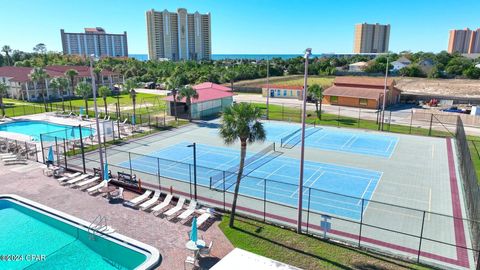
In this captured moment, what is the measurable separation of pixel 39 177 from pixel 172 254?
51.5 ft

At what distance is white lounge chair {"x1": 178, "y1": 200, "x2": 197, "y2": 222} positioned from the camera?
18.5 m

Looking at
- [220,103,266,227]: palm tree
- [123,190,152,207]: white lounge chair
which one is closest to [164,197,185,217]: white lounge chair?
[123,190,152,207]: white lounge chair

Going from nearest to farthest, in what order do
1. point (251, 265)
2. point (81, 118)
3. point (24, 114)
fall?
point (251, 265) < point (81, 118) < point (24, 114)

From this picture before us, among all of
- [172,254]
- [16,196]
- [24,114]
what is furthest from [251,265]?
[24,114]

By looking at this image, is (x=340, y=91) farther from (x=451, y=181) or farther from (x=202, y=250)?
(x=202, y=250)

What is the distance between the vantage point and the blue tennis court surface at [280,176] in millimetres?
21656

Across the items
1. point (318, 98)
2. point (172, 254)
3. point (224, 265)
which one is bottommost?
point (172, 254)

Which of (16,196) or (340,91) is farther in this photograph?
(340,91)

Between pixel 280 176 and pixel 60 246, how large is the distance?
15.6 metres

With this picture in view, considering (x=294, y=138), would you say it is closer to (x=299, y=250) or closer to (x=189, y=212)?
(x=189, y=212)

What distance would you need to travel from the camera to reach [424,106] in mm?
60750

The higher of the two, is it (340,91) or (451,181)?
(340,91)

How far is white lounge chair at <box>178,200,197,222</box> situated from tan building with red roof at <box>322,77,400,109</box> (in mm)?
46595

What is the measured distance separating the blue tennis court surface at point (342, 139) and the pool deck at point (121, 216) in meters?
20.6
